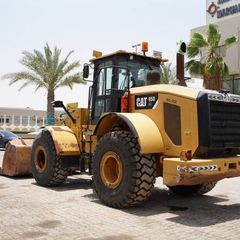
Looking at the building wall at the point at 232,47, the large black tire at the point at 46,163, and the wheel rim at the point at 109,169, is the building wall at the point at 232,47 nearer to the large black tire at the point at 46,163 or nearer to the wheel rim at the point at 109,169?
the large black tire at the point at 46,163

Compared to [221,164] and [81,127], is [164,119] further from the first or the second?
[81,127]

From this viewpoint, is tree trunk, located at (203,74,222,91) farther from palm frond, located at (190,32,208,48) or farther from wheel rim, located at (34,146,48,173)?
wheel rim, located at (34,146,48,173)

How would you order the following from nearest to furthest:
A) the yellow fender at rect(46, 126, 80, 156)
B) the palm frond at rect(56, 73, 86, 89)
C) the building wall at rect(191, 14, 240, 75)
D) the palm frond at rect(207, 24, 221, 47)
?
the yellow fender at rect(46, 126, 80, 156), the palm frond at rect(207, 24, 221, 47), the building wall at rect(191, 14, 240, 75), the palm frond at rect(56, 73, 86, 89)

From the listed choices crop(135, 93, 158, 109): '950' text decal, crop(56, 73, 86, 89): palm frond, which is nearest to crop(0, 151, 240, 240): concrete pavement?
crop(135, 93, 158, 109): '950' text decal

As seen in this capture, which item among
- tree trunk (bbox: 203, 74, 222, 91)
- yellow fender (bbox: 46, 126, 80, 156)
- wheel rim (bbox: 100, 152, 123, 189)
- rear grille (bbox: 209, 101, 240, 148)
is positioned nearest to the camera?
rear grille (bbox: 209, 101, 240, 148)

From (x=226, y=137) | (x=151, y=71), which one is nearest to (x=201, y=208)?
(x=226, y=137)

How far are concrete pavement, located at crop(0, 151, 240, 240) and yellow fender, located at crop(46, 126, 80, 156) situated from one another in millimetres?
842

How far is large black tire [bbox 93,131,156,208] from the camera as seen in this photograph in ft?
22.9

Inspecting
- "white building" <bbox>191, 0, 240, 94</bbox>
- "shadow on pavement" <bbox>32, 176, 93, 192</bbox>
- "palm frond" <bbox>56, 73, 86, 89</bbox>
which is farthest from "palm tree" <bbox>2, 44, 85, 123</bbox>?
"shadow on pavement" <bbox>32, 176, 93, 192</bbox>

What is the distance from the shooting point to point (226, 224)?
6.31 m

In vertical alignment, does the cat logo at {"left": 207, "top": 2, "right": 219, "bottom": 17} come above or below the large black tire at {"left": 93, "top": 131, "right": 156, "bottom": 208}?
above

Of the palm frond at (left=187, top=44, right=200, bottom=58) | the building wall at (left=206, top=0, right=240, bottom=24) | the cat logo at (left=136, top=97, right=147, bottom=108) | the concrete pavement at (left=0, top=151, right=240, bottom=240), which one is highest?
the building wall at (left=206, top=0, right=240, bottom=24)

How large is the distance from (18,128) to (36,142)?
165 ft

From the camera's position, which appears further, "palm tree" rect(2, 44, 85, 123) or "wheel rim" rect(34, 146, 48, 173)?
"palm tree" rect(2, 44, 85, 123)
